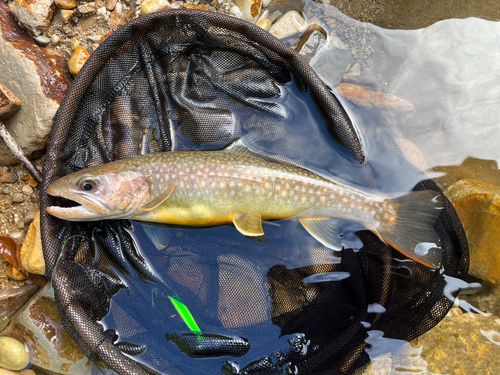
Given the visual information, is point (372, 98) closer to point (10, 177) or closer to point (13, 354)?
point (10, 177)

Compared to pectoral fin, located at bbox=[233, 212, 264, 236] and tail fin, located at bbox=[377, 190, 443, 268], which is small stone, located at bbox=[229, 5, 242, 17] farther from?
tail fin, located at bbox=[377, 190, 443, 268]

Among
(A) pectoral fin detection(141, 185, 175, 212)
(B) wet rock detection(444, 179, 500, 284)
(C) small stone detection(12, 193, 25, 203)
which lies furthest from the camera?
(C) small stone detection(12, 193, 25, 203)

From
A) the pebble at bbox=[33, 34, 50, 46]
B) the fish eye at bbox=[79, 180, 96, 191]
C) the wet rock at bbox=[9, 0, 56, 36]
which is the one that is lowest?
the fish eye at bbox=[79, 180, 96, 191]

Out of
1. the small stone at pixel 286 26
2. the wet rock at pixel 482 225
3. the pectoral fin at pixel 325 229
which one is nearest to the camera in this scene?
the pectoral fin at pixel 325 229

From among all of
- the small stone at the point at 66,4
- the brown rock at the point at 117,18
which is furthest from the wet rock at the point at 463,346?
the small stone at the point at 66,4

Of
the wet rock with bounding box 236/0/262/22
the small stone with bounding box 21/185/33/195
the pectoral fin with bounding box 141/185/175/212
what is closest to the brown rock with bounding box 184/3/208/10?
the wet rock with bounding box 236/0/262/22

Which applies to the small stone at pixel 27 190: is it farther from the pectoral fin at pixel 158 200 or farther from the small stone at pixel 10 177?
the pectoral fin at pixel 158 200

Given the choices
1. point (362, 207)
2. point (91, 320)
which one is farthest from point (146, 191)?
point (362, 207)
